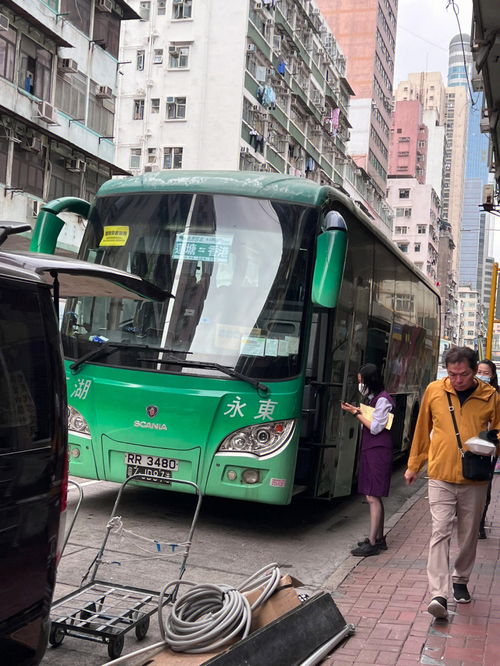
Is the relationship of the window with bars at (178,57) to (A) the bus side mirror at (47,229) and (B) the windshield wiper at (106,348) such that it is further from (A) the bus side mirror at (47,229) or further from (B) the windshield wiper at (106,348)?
(B) the windshield wiper at (106,348)

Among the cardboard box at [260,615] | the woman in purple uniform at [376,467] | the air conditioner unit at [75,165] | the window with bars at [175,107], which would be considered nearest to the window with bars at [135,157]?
the window with bars at [175,107]

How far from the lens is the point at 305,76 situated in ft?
181

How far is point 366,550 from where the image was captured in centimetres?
784

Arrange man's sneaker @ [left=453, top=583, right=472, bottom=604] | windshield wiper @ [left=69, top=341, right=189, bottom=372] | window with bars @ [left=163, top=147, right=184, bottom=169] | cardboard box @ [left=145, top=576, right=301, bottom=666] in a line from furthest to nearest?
window with bars @ [left=163, top=147, right=184, bottom=169] < windshield wiper @ [left=69, top=341, right=189, bottom=372] < man's sneaker @ [left=453, top=583, right=472, bottom=604] < cardboard box @ [left=145, top=576, right=301, bottom=666]

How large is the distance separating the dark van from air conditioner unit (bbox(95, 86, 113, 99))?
88.8 ft

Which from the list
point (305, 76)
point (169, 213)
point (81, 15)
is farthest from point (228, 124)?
point (169, 213)

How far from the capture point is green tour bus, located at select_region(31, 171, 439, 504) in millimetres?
7883

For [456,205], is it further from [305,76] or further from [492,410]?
[492,410]

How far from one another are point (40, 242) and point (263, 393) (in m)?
2.57

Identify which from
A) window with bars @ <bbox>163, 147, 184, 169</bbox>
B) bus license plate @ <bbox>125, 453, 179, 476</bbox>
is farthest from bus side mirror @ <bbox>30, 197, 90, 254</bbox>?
window with bars @ <bbox>163, 147, 184, 169</bbox>

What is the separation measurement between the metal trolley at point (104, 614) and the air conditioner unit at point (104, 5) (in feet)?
88.9

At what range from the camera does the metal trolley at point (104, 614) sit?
4.74 meters

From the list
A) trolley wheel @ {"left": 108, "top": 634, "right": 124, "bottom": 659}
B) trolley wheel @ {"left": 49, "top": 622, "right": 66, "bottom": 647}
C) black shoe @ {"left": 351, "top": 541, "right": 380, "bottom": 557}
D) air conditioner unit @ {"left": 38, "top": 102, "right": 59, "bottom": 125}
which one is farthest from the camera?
air conditioner unit @ {"left": 38, "top": 102, "right": 59, "bottom": 125}

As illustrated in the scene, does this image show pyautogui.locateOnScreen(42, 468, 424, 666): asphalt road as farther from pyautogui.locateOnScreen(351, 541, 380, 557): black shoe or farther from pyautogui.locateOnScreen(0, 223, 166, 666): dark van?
pyautogui.locateOnScreen(0, 223, 166, 666): dark van
